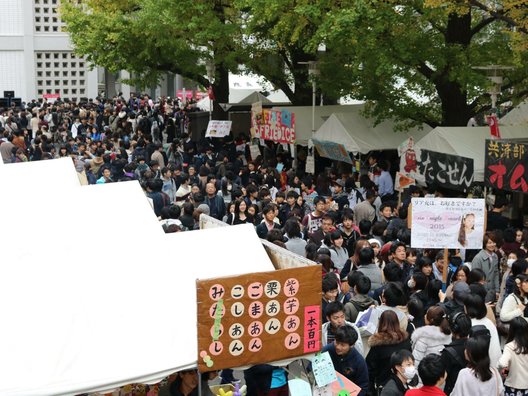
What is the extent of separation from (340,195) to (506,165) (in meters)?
2.79

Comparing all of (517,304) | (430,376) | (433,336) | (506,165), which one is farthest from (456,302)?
(506,165)

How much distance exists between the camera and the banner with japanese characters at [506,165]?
1407 cm

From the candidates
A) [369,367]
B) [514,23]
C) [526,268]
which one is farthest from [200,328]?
[514,23]

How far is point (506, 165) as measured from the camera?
1441 centimetres

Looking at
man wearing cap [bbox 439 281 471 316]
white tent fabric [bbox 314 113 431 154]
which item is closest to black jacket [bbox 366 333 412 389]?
man wearing cap [bbox 439 281 471 316]

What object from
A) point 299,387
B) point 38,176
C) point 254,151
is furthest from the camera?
point 254,151

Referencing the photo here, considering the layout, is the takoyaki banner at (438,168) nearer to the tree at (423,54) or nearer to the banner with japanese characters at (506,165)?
the banner with japanese characters at (506,165)

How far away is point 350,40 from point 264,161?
468cm

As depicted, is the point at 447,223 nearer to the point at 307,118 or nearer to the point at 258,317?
the point at 258,317

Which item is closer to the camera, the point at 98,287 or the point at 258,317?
the point at 258,317

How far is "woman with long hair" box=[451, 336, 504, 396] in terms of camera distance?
7.17m

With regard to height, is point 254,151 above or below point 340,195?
above

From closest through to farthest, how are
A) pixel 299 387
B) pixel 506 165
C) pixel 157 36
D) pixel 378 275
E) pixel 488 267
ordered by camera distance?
pixel 299 387
pixel 378 275
pixel 488 267
pixel 506 165
pixel 157 36

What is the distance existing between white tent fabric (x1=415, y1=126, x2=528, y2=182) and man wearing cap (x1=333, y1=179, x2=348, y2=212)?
5.59 feet
